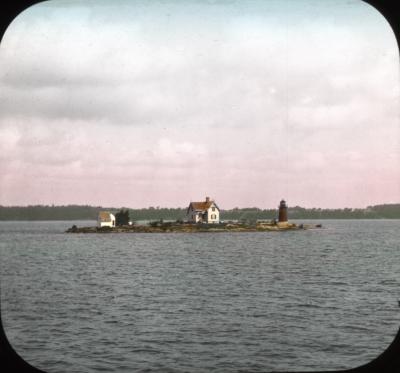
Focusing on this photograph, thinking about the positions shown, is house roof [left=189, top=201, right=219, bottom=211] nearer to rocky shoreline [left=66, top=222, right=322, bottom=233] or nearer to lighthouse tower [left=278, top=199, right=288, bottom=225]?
rocky shoreline [left=66, top=222, right=322, bottom=233]

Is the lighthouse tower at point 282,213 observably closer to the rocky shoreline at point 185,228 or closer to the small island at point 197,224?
the small island at point 197,224

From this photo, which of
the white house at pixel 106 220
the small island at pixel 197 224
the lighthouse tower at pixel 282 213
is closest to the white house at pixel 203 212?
the small island at pixel 197 224

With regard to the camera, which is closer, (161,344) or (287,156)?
(161,344)

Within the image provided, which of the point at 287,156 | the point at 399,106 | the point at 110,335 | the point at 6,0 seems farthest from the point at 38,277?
the point at 399,106

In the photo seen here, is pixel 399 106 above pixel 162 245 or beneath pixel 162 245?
above

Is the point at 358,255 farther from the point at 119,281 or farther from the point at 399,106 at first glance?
the point at 399,106

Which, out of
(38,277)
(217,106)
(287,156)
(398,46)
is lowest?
(38,277)

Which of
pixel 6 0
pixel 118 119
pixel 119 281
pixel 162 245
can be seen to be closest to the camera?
Answer: pixel 6 0

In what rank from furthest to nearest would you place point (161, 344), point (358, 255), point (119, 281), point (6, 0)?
point (358, 255)
point (119, 281)
point (161, 344)
point (6, 0)

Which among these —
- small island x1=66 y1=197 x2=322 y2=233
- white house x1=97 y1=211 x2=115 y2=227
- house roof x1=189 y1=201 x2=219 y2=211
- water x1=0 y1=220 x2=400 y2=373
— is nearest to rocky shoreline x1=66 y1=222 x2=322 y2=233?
small island x1=66 y1=197 x2=322 y2=233
